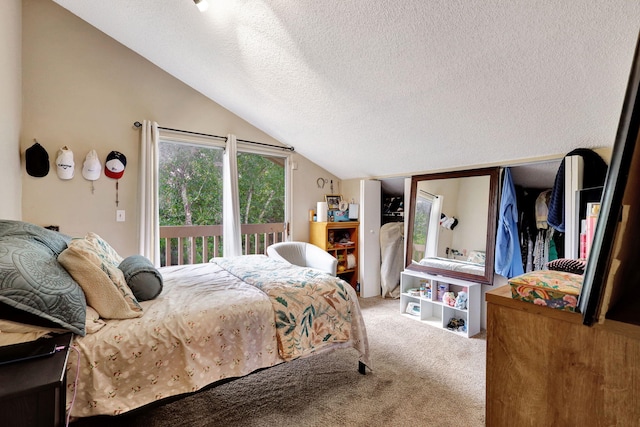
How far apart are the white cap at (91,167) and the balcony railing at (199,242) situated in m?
0.79

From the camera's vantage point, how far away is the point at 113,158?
9.18ft

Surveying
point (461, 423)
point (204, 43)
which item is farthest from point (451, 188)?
point (204, 43)

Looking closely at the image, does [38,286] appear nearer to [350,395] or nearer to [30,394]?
[30,394]

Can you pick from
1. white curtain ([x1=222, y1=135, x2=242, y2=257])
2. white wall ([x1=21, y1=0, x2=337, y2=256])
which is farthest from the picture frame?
white wall ([x1=21, y1=0, x2=337, y2=256])

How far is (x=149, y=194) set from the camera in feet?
9.62

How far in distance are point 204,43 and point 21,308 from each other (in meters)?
2.33

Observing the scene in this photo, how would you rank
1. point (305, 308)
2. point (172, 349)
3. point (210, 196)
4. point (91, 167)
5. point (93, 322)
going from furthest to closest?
1. point (210, 196)
2. point (91, 167)
3. point (305, 308)
4. point (172, 349)
5. point (93, 322)

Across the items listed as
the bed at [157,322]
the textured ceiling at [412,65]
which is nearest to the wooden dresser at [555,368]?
the bed at [157,322]

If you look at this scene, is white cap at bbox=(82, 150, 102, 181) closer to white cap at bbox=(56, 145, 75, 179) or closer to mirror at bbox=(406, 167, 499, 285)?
white cap at bbox=(56, 145, 75, 179)

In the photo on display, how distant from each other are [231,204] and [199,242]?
60 cm

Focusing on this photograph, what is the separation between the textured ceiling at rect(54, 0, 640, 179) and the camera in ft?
5.12

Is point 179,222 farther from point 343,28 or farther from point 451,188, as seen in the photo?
point 451,188

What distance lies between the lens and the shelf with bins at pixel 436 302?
283cm

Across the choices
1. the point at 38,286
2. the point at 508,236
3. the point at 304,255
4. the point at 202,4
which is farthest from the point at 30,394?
the point at 508,236
